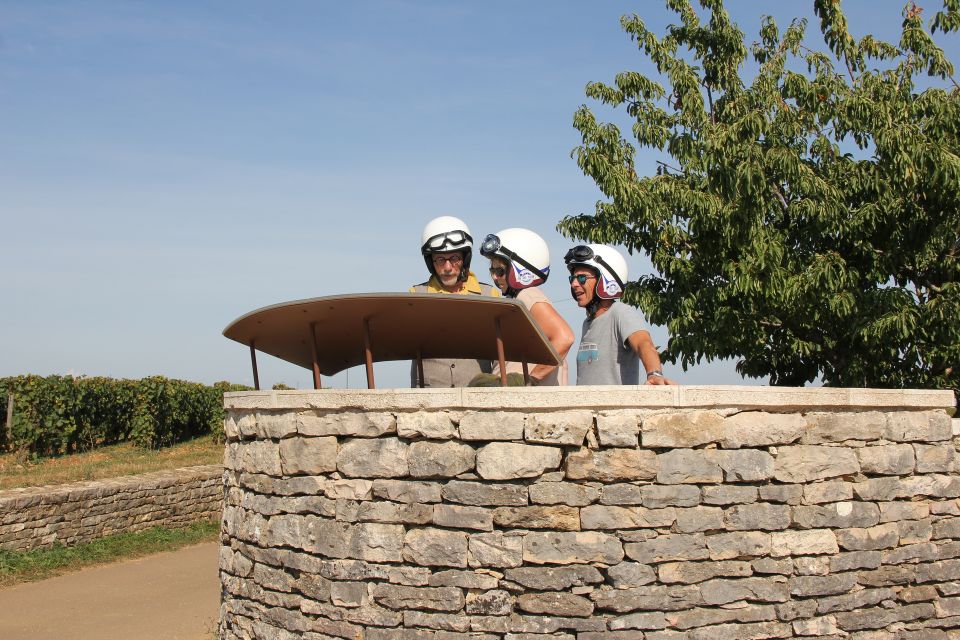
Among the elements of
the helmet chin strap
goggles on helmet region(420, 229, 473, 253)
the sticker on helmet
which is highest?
goggles on helmet region(420, 229, 473, 253)

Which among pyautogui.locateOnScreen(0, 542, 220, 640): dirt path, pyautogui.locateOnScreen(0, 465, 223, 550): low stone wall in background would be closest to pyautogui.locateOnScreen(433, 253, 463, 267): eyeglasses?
pyautogui.locateOnScreen(0, 542, 220, 640): dirt path

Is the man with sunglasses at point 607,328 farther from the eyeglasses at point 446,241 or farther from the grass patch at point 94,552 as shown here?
the grass patch at point 94,552

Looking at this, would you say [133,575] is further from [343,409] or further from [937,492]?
[937,492]

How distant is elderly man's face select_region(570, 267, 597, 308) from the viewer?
6191 mm

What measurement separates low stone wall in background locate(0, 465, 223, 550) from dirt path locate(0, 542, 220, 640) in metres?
0.90

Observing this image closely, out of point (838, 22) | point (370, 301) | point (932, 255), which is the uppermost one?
point (838, 22)

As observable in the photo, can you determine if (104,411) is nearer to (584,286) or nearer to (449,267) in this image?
(449,267)

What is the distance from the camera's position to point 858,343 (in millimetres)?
11242

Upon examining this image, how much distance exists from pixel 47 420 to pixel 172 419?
4.86 meters

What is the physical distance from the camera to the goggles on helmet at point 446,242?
6.35 metres

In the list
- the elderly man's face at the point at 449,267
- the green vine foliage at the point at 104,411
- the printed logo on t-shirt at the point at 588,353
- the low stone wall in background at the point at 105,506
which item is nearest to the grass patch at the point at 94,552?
the low stone wall in background at the point at 105,506

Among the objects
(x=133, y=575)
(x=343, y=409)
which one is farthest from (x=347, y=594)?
(x=133, y=575)

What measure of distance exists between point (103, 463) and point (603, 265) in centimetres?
1399

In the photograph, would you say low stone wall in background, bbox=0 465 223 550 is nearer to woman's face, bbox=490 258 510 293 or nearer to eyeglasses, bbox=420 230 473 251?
eyeglasses, bbox=420 230 473 251
